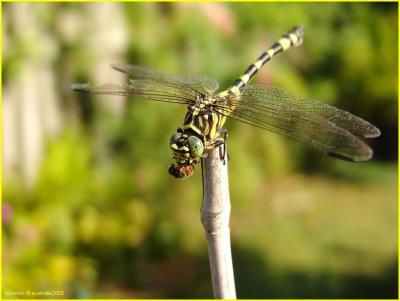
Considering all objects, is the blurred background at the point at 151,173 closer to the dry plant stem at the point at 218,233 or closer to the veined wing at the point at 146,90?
the veined wing at the point at 146,90

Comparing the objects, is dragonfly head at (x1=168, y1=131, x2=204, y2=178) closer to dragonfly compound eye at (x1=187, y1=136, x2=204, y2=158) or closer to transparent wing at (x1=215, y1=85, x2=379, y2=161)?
dragonfly compound eye at (x1=187, y1=136, x2=204, y2=158)

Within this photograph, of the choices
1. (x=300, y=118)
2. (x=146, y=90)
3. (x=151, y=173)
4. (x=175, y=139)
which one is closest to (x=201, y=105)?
(x=175, y=139)

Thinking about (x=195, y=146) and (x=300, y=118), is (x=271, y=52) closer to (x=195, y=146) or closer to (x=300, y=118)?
(x=300, y=118)

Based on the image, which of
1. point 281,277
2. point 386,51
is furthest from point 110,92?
point 386,51

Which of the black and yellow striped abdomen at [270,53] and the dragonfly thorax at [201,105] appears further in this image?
the black and yellow striped abdomen at [270,53]

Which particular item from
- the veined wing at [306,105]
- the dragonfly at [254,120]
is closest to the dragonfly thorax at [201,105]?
the dragonfly at [254,120]

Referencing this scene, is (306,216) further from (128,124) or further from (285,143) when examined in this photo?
(128,124)

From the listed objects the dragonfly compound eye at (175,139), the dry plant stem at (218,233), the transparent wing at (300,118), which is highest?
the transparent wing at (300,118)

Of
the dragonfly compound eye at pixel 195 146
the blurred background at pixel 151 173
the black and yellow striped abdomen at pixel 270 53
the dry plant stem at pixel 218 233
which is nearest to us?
the dry plant stem at pixel 218 233
